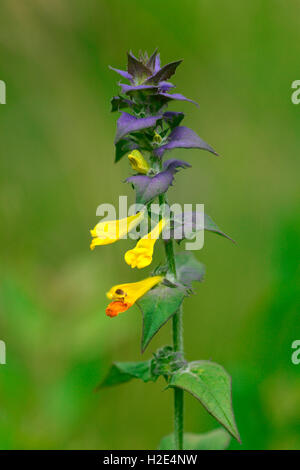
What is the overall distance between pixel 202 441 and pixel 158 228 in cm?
63

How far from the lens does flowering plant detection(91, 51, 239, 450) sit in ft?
2.44

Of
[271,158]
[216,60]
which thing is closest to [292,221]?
[271,158]

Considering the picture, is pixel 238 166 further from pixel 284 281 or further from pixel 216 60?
pixel 284 281

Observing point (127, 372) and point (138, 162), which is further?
point (127, 372)

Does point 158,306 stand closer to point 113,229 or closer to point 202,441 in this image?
point 113,229

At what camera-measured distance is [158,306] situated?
2.52 feet

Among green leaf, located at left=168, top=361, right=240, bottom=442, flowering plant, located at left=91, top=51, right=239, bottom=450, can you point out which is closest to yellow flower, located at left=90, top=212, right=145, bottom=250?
flowering plant, located at left=91, top=51, right=239, bottom=450

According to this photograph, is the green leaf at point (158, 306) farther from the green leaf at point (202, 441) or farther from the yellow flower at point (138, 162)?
the green leaf at point (202, 441)

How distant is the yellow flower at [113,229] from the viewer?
31.5 inches

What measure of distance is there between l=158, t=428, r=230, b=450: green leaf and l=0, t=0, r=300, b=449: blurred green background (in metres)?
0.27

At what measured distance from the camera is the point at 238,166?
2.02m

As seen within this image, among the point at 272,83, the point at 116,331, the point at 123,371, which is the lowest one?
the point at 123,371

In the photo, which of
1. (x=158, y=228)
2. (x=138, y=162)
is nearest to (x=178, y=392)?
(x=158, y=228)
